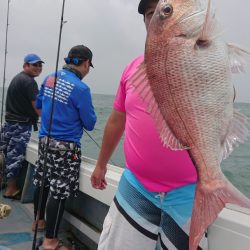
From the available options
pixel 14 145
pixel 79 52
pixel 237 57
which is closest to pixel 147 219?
pixel 237 57

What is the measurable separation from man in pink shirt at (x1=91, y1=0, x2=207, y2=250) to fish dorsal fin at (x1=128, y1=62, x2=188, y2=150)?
313mm

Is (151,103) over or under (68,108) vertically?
over

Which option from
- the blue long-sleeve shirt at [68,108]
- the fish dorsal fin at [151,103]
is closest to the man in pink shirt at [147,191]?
the fish dorsal fin at [151,103]

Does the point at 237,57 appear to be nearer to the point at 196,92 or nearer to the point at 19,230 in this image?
the point at 196,92

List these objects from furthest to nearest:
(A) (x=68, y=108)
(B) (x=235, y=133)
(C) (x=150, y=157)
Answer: (A) (x=68, y=108)
(C) (x=150, y=157)
(B) (x=235, y=133)

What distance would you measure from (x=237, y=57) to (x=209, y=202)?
21.0 inches

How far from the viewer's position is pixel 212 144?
4.61 ft

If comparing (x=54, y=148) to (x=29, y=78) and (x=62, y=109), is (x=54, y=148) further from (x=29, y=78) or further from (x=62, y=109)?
(x=29, y=78)

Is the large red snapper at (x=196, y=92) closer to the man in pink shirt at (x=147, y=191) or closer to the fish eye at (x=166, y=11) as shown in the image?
the fish eye at (x=166, y=11)

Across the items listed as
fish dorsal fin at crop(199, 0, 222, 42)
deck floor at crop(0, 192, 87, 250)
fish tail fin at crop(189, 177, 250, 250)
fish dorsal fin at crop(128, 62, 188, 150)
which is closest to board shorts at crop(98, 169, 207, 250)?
fish tail fin at crop(189, 177, 250, 250)

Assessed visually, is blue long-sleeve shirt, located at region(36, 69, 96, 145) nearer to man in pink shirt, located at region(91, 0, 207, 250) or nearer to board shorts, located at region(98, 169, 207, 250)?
man in pink shirt, located at region(91, 0, 207, 250)

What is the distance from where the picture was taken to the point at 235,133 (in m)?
1.42


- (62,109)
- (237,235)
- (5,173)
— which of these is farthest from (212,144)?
(5,173)

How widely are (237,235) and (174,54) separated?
1097mm
